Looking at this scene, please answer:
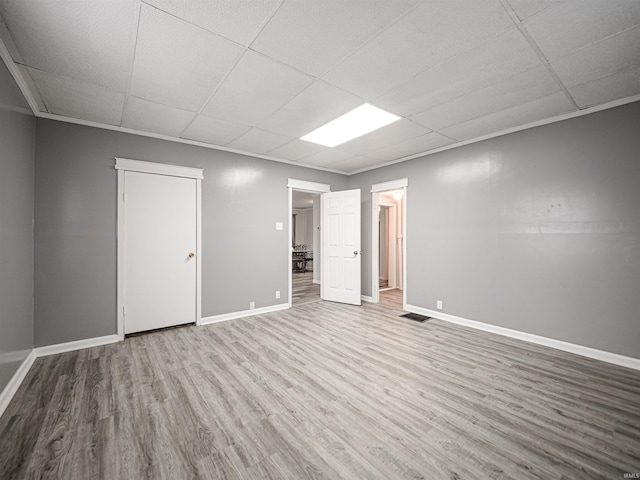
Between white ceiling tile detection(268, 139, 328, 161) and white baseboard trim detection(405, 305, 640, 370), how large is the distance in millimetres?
3231

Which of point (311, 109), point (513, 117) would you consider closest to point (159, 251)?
point (311, 109)

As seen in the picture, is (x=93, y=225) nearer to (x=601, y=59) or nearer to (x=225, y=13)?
(x=225, y=13)

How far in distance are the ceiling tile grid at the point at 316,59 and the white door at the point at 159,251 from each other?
84cm

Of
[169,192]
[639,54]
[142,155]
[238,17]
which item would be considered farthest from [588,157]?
[142,155]

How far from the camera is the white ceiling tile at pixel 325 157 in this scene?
4488 millimetres

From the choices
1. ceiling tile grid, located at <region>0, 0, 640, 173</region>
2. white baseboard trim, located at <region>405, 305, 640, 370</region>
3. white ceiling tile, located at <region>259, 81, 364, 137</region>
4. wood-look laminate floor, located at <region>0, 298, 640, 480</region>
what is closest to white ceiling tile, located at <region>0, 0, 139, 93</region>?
ceiling tile grid, located at <region>0, 0, 640, 173</region>

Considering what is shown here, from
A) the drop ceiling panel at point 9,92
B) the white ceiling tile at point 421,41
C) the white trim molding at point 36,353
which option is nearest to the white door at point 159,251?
the white trim molding at point 36,353

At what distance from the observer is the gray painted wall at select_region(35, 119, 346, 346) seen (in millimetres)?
3064

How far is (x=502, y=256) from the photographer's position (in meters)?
3.64

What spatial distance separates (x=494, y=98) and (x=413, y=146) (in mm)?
1491

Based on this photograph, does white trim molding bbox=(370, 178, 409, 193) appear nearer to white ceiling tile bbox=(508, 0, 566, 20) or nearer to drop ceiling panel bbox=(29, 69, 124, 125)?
white ceiling tile bbox=(508, 0, 566, 20)

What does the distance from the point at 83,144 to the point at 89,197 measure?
2.10 feet

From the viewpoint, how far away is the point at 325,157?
4.78 metres

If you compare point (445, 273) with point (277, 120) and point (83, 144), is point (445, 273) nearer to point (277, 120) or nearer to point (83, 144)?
point (277, 120)
